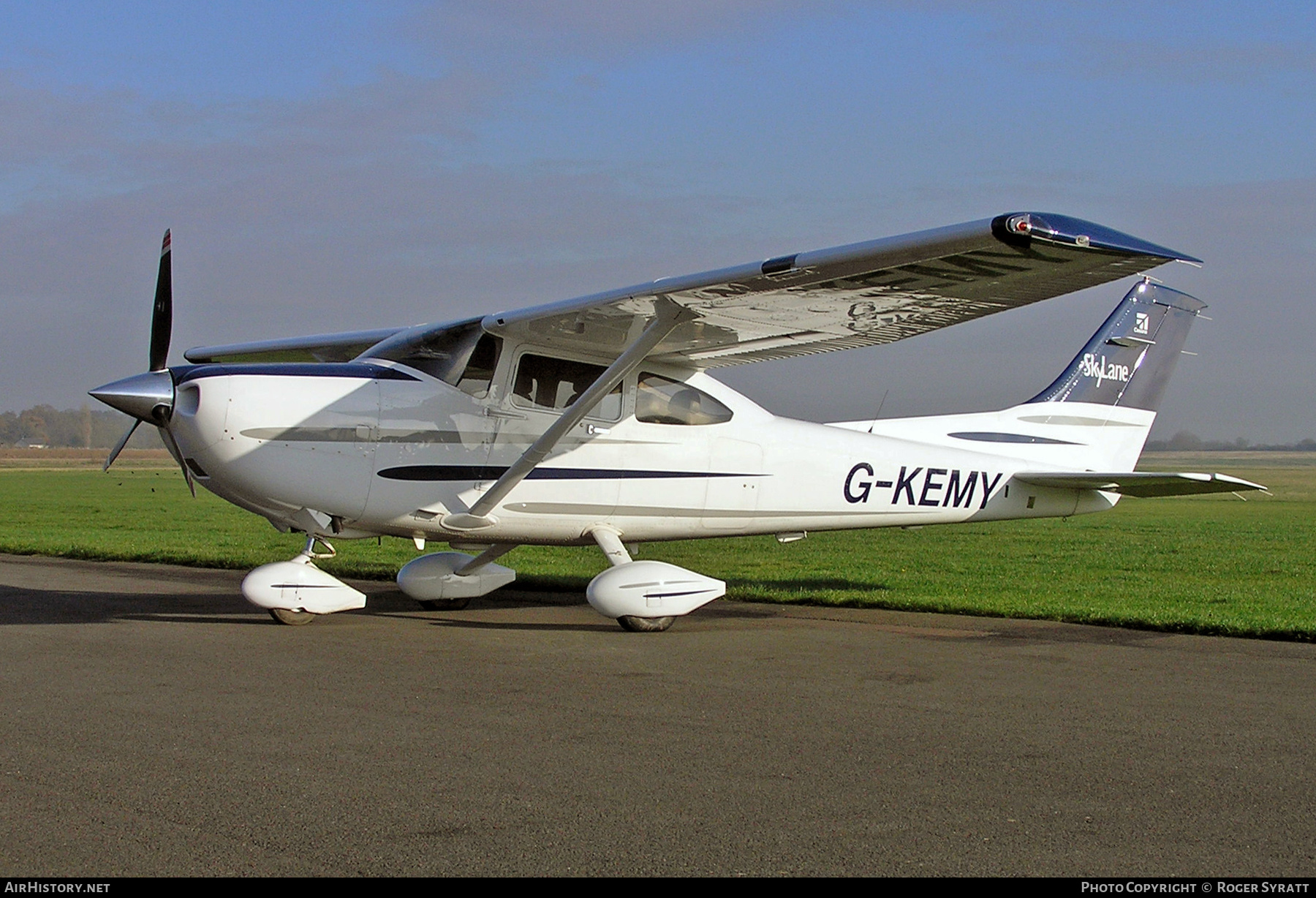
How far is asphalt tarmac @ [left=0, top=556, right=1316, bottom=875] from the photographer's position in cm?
362

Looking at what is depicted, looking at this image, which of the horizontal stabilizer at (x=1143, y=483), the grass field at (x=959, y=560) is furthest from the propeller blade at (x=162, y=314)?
the horizontal stabilizer at (x=1143, y=483)

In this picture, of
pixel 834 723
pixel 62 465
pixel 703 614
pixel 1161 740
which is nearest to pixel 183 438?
pixel 703 614

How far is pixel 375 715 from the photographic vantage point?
5.70 m

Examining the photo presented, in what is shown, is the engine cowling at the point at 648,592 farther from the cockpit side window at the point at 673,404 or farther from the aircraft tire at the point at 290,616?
the aircraft tire at the point at 290,616

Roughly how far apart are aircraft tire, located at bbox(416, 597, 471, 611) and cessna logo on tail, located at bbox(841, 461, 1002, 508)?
352cm

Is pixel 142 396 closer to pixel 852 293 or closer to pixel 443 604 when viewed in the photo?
pixel 443 604

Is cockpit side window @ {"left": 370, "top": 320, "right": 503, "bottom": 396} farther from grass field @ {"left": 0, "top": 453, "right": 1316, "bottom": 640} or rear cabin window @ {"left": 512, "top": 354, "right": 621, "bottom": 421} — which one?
grass field @ {"left": 0, "top": 453, "right": 1316, "bottom": 640}

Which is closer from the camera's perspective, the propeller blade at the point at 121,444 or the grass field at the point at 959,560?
the propeller blade at the point at 121,444

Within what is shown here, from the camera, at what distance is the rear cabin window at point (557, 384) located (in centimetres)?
941

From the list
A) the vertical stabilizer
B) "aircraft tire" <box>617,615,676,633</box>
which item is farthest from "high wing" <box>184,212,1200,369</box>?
the vertical stabilizer

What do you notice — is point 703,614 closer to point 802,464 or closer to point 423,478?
point 802,464

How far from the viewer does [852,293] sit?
825cm

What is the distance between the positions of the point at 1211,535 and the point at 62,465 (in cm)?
8871

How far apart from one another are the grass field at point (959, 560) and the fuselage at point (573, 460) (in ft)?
3.53
